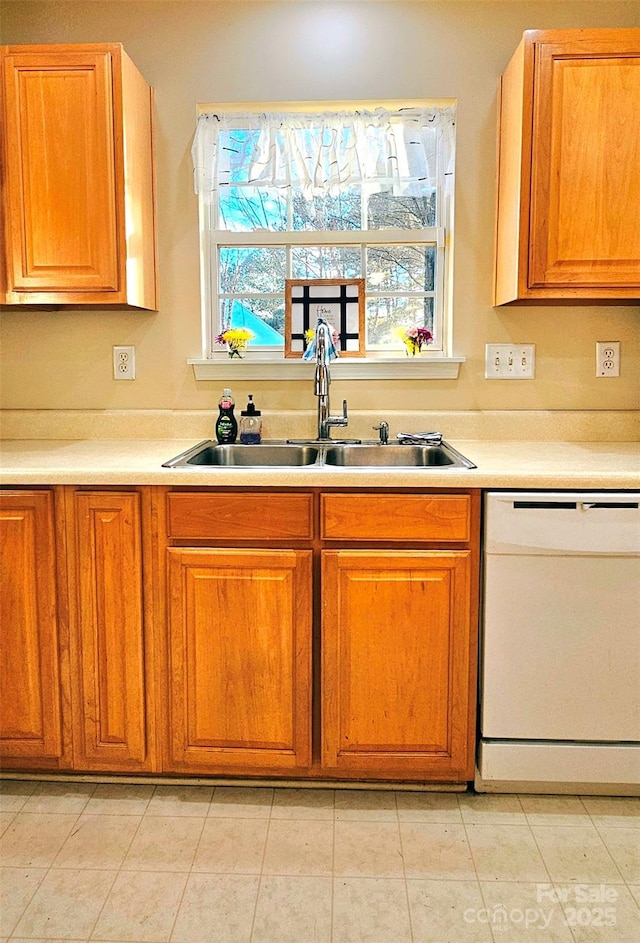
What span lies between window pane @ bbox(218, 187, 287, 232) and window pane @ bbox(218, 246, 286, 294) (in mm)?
75

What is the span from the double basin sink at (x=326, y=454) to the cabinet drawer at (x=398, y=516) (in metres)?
0.45

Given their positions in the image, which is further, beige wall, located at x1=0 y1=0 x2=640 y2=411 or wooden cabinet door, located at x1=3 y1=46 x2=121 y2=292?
beige wall, located at x1=0 y1=0 x2=640 y2=411

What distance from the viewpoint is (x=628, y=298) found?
7.27ft

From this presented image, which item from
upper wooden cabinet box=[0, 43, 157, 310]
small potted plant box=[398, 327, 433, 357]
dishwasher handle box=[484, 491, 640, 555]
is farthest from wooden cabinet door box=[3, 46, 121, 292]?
dishwasher handle box=[484, 491, 640, 555]

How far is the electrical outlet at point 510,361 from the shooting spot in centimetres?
254

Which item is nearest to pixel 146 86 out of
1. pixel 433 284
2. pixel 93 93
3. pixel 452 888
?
pixel 93 93

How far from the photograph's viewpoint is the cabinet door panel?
1956 mm

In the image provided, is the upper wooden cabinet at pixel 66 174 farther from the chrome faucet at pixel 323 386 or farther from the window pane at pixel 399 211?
the window pane at pixel 399 211

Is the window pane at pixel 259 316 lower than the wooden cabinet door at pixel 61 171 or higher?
lower

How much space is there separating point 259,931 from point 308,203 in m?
2.18

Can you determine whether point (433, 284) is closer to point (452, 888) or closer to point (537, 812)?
point (537, 812)

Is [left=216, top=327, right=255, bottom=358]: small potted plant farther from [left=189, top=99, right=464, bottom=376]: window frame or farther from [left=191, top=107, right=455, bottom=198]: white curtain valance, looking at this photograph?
[left=191, top=107, right=455, bottom=198]: white curtain valance

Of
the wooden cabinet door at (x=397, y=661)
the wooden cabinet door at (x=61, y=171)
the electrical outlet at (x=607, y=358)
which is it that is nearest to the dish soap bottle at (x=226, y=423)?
the wooden cabinet door at (x=61, y=171)

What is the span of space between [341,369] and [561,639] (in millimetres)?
1152
